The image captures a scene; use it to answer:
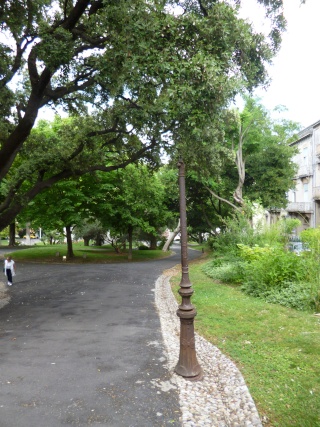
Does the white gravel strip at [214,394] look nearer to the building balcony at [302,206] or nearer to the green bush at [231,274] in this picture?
the green bush at [231,274]

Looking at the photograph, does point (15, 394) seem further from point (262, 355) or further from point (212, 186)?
point (212, 186)

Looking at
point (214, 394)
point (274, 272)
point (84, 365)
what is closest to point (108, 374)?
point (84, 365)

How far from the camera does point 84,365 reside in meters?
5.52

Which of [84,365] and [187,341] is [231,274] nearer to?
[187,341]

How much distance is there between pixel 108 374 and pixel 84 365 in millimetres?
595

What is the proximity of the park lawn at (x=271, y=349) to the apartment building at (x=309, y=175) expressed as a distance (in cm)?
2654

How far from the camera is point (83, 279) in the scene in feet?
51.6

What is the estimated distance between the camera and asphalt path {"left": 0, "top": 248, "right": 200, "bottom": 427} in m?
4.05

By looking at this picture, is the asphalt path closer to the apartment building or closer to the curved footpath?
the curved footpath

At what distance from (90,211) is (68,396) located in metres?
22.6

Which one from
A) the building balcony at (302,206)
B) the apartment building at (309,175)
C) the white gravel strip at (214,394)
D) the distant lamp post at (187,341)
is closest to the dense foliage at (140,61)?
the distant lamp post at (187,341)

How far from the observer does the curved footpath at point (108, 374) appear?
4.02 metres

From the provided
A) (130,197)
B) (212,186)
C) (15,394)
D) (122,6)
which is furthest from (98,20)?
(212,186)

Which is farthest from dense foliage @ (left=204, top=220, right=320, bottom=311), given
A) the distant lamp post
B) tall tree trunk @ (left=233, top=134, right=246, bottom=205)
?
tall tree trunk @ (left=233, top=134, right=246, bottom=205)
